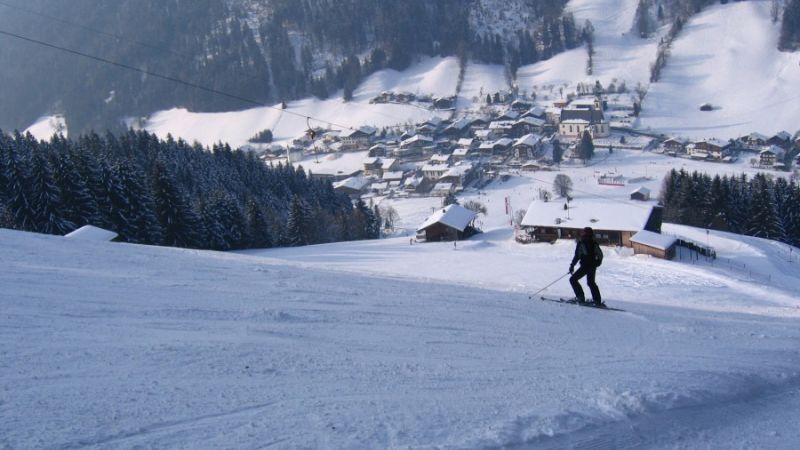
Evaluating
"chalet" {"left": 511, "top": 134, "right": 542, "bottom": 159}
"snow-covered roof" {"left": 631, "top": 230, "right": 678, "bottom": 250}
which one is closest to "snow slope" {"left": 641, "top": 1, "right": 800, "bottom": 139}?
"chalet" {"left": 511, "top": 134, "right": 542, "bottom": 159}

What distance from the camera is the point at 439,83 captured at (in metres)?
100

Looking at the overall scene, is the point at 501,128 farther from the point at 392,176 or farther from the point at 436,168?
the point at 392,176

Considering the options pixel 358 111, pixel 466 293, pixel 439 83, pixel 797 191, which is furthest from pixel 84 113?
pixel 466 293

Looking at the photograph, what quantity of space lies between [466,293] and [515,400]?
16.3ft

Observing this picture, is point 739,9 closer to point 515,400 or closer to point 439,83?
point 439,83

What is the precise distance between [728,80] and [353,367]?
92.9 metres

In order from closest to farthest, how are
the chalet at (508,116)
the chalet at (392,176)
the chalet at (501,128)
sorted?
the chalet at (392,176)
the chalet at (501,128)
the chalet at (508,116)

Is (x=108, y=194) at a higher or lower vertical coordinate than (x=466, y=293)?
higher

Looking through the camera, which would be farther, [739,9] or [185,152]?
[739,9]

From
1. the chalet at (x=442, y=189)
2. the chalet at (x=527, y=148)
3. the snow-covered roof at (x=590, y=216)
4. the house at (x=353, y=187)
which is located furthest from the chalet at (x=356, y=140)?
the snow-covered roof at (x=590, y=216)

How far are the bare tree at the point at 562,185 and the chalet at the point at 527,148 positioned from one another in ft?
49.0

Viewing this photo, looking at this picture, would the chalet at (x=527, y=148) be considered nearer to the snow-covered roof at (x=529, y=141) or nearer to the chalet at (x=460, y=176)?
the snow-covered roof at (x=529, y=141)

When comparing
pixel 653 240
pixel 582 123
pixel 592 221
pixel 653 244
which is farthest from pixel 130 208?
pixel 582 123

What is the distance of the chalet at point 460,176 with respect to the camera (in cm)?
6088
